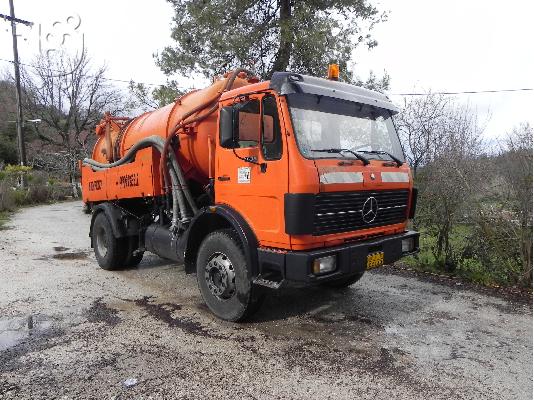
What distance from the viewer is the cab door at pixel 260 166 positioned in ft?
12.9

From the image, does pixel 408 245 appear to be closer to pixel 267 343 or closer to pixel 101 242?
pixel 267 343

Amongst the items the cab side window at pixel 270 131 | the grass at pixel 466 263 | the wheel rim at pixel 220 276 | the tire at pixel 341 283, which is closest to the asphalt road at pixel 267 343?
the tire at pixel 341 283

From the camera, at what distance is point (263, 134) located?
4.02 meters

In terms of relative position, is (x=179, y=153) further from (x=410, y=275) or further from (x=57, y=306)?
(x=410, y=275)

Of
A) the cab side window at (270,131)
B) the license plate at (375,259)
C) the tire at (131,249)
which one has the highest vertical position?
the cab side window at (270,131)

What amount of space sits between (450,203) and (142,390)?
5307 mm

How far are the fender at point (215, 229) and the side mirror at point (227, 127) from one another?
71 cm

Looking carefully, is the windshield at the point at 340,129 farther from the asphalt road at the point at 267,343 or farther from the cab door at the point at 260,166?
the asphalt road at the point at 267,343

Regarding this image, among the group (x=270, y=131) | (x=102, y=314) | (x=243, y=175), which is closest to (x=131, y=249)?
(x=102, y=314)

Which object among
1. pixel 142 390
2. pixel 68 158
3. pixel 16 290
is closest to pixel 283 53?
pixel 16 290

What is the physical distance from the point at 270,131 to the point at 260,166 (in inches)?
14.0

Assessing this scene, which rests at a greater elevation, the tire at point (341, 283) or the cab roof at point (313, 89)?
the cab roof at point (313, 89)

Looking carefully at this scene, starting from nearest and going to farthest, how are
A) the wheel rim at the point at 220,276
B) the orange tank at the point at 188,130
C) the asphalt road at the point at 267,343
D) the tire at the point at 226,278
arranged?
1. the asphalt road at the point at 267,343
2. the tire at the point at 226,278
3. the wheel rim at the point at 220,276
4. the orange tank at the point at 188,130

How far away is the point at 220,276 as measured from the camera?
4.54 meters
